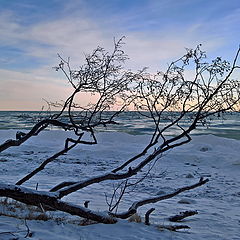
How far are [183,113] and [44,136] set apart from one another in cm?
2216

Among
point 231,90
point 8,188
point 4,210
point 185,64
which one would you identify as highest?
point 185,64

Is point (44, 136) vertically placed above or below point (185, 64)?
below

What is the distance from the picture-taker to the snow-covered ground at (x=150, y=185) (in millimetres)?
4621

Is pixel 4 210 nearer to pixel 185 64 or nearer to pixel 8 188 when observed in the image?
pixel 8 188

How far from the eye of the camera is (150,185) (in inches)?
420

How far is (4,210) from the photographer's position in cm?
551

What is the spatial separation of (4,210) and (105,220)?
74.0 inches

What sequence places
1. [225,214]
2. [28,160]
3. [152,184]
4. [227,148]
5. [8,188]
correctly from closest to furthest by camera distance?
[8,188] → [225,214] → [152,184] → [28,160] → [227,148]

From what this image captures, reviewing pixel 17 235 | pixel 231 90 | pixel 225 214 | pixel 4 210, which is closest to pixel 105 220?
pixel 17 235

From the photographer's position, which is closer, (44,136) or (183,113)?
(183,113)

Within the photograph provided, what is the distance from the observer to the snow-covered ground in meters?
4.62

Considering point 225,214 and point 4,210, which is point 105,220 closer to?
point 4,210

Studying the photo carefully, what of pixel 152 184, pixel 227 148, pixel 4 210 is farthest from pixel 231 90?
pixel 227 148

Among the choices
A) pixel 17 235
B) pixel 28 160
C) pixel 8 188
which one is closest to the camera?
pixel 17 235
